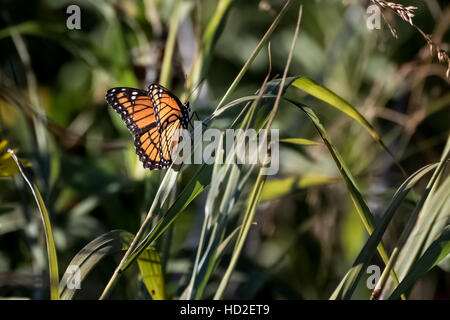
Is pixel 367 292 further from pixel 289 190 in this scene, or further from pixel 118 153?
pixel 118 153

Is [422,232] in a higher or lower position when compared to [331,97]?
lower

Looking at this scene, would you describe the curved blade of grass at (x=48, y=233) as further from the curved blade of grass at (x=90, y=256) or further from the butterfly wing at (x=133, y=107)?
the butterfly wing at (x=133, y=107)

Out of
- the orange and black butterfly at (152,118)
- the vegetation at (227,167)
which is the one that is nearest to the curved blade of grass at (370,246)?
the vegetation at (227,167)

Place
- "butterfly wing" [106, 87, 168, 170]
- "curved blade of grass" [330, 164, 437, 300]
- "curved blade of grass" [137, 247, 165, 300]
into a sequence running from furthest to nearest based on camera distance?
"butterfly wing" [106, 87, 168, 170], "curved blade of grass" [137, 247, 165, 300], "curved blade of grass" [330, 164, 437, 300]

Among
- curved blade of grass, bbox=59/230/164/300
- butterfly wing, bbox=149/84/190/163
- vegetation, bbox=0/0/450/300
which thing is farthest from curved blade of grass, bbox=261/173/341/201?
curved blade of grass, bbox=59/230/164/300

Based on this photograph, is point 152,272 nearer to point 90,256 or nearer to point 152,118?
point 90,256

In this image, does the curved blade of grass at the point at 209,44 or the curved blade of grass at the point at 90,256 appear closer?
the curved blade of grass at the point at 90,256

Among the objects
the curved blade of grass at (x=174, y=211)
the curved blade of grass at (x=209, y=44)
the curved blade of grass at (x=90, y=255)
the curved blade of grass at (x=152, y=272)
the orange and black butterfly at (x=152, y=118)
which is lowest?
the curved blade of grass at (x=152, y=272)

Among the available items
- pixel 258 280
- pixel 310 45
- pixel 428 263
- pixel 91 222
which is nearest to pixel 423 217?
pixel 428 263

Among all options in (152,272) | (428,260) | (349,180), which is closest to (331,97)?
(349,180)

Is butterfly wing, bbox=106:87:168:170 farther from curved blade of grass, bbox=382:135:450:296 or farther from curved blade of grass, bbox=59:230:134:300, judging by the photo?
curved blade of grass, bbox=382:135:450:296
